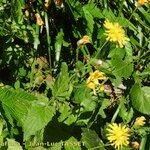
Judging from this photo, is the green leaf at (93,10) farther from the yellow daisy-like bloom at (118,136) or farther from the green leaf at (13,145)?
the green leaf at (13,145)

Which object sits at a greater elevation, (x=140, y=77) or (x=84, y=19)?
(x=84, y=19)

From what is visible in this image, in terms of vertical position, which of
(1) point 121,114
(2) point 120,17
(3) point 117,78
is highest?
(2) point 120,17

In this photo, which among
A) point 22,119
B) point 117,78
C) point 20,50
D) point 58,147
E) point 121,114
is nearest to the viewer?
point 22,119

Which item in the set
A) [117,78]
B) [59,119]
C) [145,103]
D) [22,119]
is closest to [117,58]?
[117,78]

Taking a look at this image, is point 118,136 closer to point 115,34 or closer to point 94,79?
point 94,79

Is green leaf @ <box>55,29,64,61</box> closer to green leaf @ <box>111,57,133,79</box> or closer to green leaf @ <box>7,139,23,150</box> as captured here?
green leaf @ <box>111,57,133,79</box>

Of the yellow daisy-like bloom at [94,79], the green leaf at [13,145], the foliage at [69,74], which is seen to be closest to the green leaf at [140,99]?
the foliage at [69,74]

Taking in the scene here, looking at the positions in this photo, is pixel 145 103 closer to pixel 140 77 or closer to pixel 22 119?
pixel 140 77

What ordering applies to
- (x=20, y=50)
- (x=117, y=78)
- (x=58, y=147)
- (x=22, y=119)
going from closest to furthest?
(x=22, y=119)
(x=58, y=147)
(x=117, y=78)
(x=20, y=50)
